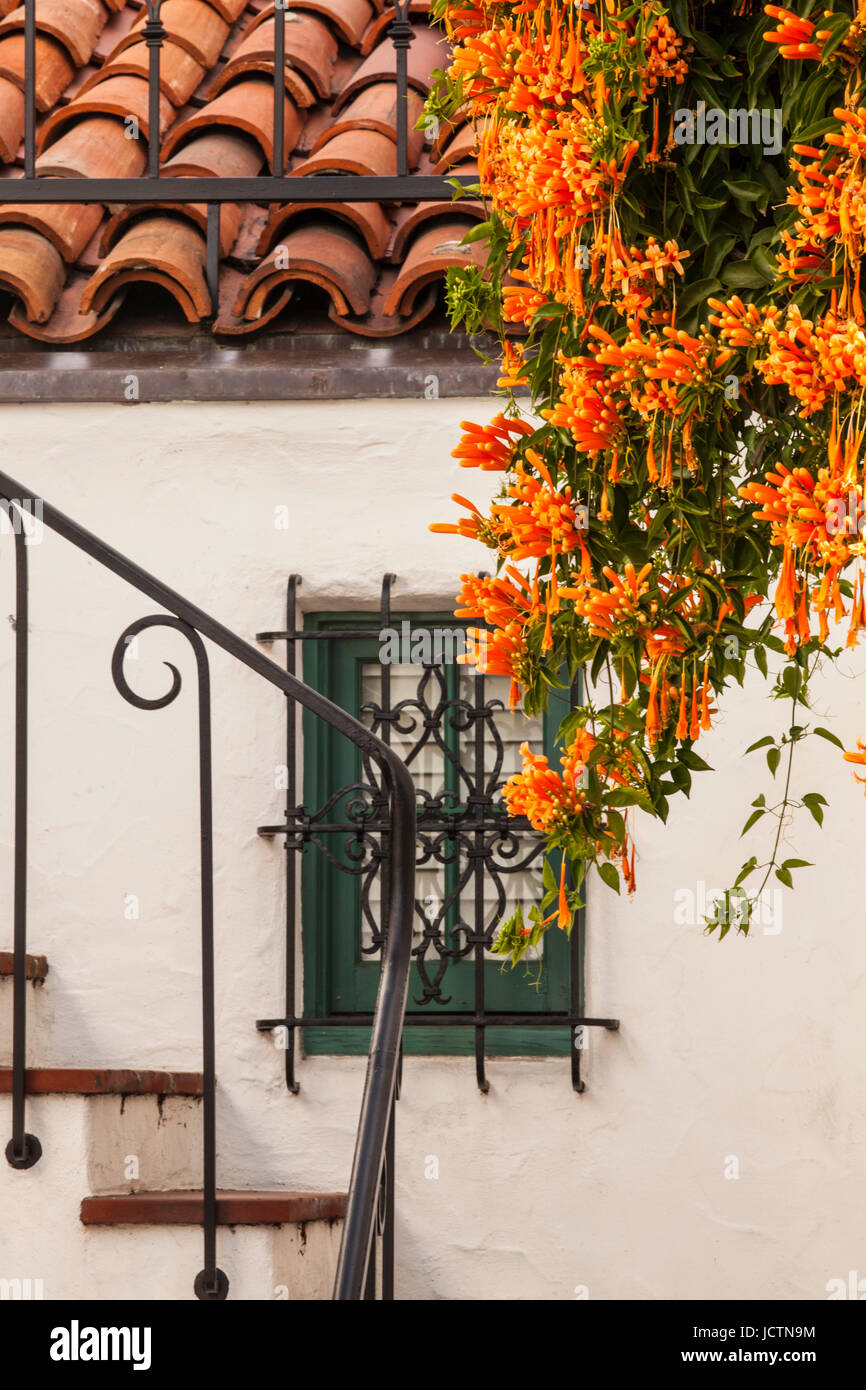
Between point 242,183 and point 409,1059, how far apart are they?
2123mm

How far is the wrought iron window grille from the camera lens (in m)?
3.43

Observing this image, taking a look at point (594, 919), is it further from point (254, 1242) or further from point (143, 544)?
point (143, 544)

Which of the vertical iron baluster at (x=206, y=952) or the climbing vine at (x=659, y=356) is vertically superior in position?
the climbing vine at (x=659, y=356)

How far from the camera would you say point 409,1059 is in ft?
11.4

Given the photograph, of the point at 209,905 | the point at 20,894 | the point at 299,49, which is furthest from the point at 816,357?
the point at 299,49

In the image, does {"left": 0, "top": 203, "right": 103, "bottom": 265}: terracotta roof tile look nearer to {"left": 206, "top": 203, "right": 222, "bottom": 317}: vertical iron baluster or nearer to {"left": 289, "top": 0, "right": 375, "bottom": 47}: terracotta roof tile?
{"left": 206, "top": 203, "right": 222, "bottom": 317}: vertical iron baluster

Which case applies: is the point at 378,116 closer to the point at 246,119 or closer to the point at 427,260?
the point at 246,119

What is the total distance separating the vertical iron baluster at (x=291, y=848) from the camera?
3.48 metres

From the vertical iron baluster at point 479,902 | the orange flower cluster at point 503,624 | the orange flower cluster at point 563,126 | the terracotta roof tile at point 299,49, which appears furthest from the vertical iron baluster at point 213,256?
the orange flower cluster at point 503,624

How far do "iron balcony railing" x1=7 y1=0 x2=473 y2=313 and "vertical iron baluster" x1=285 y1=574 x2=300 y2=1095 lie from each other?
92 centimetres

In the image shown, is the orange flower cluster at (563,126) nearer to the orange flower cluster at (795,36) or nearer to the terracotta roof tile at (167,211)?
the orange flower cluster at (795,36)

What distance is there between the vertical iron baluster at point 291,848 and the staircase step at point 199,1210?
0.56 m

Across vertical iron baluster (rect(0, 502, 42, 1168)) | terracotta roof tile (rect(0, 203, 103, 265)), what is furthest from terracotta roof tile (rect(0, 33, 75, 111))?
vertical iron baluster (rect(0, 502, 42, 1168))

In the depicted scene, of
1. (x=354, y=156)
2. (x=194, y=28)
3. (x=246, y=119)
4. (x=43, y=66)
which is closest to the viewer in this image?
(x=354, y=156)
